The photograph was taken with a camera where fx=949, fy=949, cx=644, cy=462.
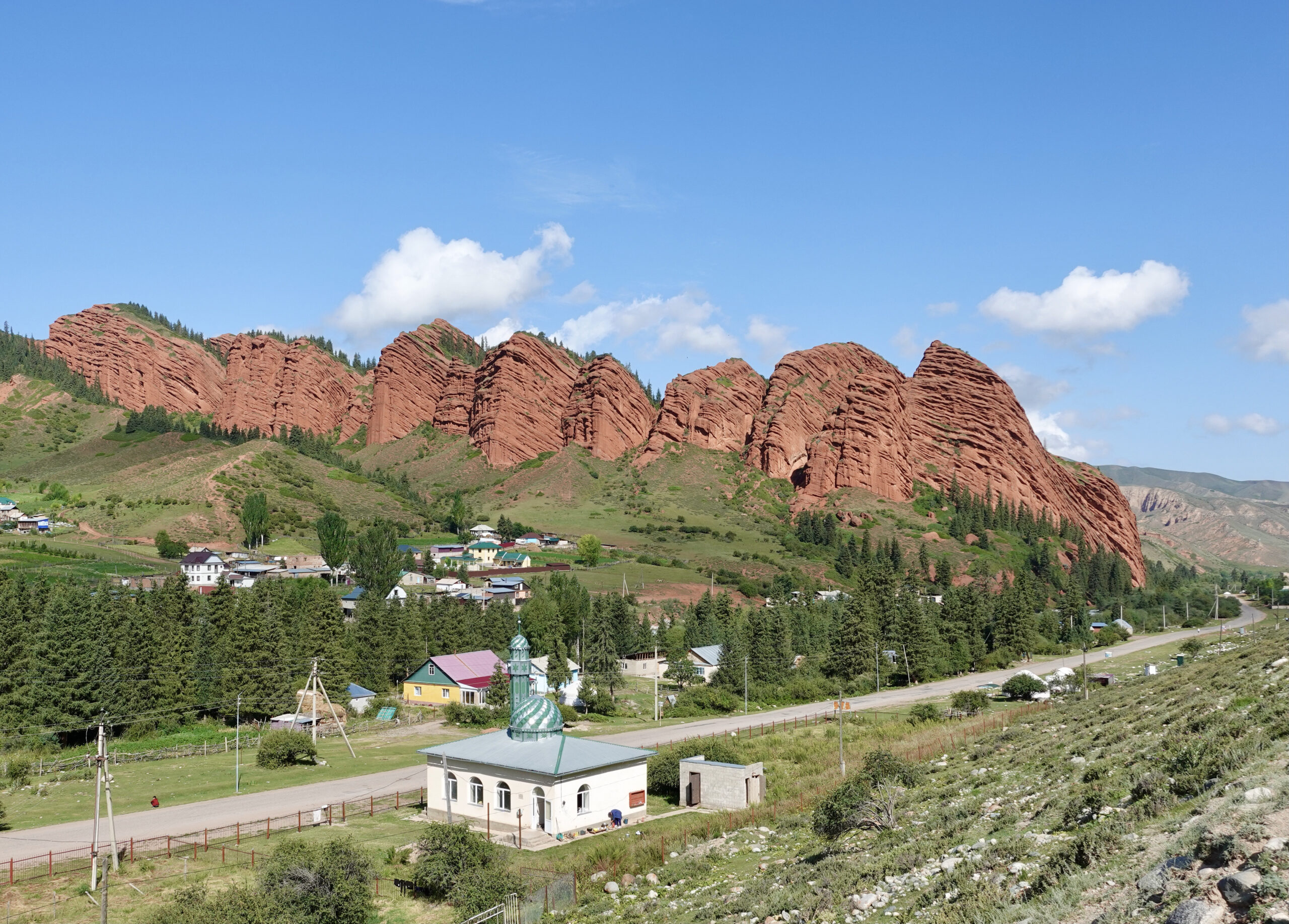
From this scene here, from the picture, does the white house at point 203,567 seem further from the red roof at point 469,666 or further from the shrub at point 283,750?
the shrub at point 283,750

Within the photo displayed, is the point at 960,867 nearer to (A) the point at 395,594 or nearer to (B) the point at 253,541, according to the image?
(A) the point at 395,594

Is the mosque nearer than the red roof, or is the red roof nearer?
the mosque

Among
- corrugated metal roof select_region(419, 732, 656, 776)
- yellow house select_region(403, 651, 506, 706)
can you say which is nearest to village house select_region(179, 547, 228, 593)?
yellow house select_region(403, 651, 506, 706)

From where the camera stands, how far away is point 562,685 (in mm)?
74875

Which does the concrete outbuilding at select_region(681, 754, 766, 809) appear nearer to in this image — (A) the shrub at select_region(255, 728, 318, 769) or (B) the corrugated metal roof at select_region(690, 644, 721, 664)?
(A) the shrub at select_region(255, 728, 318, 769)

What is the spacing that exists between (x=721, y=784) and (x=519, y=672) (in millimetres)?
9564

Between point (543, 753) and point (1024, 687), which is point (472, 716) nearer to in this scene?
point (543, 753)

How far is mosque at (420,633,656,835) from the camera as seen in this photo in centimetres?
3503

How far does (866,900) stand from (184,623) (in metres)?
61.5

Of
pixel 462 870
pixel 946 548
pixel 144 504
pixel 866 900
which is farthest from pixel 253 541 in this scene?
pixel 866 900

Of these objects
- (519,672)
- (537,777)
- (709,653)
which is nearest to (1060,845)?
(537,777)

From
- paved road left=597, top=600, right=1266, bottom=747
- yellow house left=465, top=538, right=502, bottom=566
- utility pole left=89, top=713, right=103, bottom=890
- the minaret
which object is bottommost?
paved road left=597, top=600, right=1266, bottom=747

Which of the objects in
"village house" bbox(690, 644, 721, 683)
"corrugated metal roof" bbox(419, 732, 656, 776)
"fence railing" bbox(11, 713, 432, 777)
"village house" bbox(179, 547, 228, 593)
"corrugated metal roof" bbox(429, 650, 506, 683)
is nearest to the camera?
"corrugated metal roof" bbox(419, 732, 656, 776)

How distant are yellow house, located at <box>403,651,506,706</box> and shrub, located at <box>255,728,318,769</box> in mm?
19046
